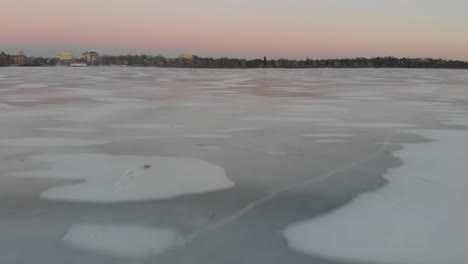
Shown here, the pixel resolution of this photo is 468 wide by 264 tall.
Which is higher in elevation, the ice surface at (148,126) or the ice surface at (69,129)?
the ice surface at (148,126)

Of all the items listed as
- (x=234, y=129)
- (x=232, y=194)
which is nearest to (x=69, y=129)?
(x=234, y=129)

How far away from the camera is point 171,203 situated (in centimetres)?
245

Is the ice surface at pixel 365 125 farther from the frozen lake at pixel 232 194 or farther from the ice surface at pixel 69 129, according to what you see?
the ice surface at pixel 69 129

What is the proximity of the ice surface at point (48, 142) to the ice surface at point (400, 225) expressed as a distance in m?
2.60

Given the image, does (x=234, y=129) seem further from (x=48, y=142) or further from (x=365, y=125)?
(x=48, y=142)

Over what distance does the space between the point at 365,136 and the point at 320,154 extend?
109cm

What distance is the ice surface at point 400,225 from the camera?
188 centimetres

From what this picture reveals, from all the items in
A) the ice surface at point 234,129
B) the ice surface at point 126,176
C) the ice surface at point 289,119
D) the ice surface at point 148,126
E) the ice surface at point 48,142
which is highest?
the ice surface at point 289,119

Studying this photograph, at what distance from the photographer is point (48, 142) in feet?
13.5

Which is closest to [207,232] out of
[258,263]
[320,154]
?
[258,263]

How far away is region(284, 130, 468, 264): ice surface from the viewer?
1877mm

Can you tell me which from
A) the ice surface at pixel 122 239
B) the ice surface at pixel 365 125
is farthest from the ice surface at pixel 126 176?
the ice surface at pixel 365 125

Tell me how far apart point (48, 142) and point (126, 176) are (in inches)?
60.6

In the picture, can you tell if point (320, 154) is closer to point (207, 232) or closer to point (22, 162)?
point (207, 232)
